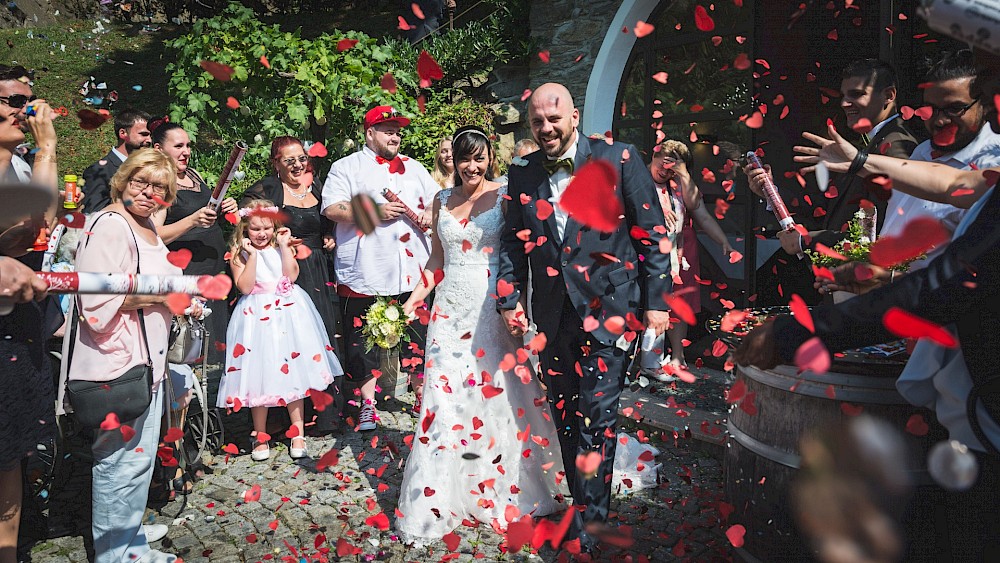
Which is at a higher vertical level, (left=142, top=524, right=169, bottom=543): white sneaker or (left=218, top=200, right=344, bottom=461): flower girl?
(left=218, top=200, right=344, bottom=461): flower girl

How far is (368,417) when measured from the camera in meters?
5.55

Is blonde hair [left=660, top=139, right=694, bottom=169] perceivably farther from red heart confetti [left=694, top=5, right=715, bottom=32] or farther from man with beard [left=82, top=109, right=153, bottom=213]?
man with beard [left=82, top=109, right=153, bottom=213]

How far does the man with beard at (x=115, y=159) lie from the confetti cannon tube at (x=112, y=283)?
2307 mm

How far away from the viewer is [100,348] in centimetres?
329

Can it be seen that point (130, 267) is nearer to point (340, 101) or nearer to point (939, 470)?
point (939, 470)

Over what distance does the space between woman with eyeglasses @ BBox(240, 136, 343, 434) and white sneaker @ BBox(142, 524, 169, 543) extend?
63.3 inches

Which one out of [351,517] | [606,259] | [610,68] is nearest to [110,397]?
[351,517]

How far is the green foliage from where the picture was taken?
280 inches

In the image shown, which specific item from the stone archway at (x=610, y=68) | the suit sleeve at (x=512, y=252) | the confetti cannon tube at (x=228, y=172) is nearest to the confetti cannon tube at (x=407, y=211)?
the confetti cannon tube at (x=228, y=172)

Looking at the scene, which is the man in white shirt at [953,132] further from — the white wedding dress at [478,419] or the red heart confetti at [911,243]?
the white wedding dress at [478,419]

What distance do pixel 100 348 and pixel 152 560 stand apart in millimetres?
1072

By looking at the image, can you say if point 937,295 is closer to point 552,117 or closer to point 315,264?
point 552,117

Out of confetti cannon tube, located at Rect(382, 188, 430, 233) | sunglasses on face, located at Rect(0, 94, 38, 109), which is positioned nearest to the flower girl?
confetti cannon tube, located at Rect(382, 188, 430, 233)

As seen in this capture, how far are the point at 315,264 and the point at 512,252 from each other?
2196 millimetres
